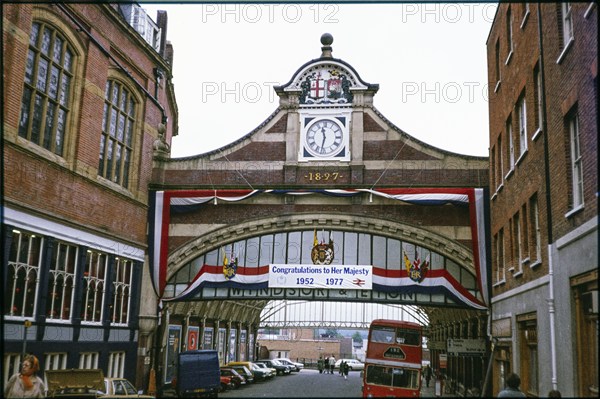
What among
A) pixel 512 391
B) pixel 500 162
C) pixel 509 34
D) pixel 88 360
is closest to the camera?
pixel 512 391

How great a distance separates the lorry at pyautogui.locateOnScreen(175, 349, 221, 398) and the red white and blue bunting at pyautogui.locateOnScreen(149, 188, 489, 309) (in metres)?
3.29

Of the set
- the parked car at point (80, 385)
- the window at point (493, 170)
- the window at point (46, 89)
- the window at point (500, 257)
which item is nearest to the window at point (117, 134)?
the window at point (46, 89)

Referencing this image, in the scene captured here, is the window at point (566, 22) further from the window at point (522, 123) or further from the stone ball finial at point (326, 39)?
the stone ball finial at point (326, 39)

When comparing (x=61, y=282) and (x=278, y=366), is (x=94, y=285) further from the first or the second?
(x=278, y=366)

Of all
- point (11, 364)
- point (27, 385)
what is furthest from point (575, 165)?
point (11, 364)

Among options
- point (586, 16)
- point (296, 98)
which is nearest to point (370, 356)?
point (296, 98)

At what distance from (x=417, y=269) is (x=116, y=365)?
13.6 meters

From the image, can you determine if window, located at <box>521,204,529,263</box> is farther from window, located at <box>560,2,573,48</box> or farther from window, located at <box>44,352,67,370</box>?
window, located at <box>44,352,67,370</box>

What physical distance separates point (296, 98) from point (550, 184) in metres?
17.2

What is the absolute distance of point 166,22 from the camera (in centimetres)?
3475

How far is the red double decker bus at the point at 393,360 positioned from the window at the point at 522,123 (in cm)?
975

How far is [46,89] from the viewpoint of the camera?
2367cm

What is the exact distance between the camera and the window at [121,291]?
2828 cm

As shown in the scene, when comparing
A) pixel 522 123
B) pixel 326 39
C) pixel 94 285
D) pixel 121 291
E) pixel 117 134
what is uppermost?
pixel 326 39
